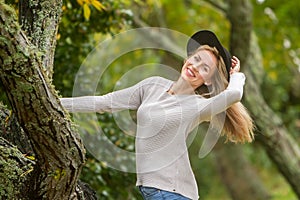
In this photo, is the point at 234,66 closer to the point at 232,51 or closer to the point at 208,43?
the point at 208,43

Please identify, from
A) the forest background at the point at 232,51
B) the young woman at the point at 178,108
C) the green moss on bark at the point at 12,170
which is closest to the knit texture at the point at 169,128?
the young woman at the point at 178,108

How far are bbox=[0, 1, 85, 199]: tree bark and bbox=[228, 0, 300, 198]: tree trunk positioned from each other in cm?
407

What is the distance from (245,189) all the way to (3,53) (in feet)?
28.2

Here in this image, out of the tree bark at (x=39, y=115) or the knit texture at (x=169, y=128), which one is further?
the knit texture at (x=169, y=128)

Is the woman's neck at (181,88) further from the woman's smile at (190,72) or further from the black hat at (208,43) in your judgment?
the black hat at (208,43)

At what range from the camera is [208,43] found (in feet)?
10.4

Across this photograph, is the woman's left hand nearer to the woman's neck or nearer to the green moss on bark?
the woman's neck

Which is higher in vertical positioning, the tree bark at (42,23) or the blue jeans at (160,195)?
the tree bark at (42,23)

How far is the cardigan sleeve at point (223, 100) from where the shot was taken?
9.59ft

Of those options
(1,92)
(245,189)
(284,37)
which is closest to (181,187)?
(1,92)

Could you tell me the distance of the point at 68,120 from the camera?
2.67 metres

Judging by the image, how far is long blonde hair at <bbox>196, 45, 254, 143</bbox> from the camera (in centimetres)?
312

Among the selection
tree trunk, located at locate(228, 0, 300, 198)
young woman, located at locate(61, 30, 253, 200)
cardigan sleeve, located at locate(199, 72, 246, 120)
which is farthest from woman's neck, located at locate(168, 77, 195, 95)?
tree trunk, located at locate(228, 0, 300, 198)

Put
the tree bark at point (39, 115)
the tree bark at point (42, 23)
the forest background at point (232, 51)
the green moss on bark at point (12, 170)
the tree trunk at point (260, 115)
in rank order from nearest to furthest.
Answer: the tree bark at point (39, 115) → the green moss on bark at point (12, 170) → the tree bark at point (42, 23) → the forest background at point (232, 51) → the tree trunk at point (260, 115)
